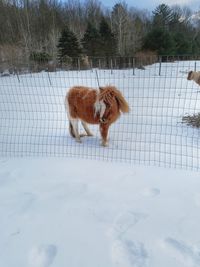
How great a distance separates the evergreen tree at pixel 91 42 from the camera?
21.2m

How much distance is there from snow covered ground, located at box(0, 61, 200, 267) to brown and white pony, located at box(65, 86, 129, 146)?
0.37m

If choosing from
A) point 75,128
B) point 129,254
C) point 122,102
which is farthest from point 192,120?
point 129,254

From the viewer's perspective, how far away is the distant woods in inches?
766

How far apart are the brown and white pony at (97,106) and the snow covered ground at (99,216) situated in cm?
89

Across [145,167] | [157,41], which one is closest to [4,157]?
[145,167]

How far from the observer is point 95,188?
8.31ft

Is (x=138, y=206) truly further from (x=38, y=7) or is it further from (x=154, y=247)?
(x=38, y=7)

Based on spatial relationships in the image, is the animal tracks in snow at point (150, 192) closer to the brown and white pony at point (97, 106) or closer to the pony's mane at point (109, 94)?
the brown and white pony at point (97, 106)

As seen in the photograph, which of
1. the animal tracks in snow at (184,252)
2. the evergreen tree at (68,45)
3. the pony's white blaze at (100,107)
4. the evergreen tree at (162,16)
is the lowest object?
the animal tracks in snow at (184,252)

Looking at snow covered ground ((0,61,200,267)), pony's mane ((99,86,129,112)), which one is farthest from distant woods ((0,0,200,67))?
snow covered ground ((0,61,200,267))

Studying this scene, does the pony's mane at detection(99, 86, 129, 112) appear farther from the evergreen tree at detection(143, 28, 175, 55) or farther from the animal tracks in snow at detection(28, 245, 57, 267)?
the evergreen tree at detection(143, 28, 175, 55)

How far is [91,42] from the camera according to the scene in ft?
70.2

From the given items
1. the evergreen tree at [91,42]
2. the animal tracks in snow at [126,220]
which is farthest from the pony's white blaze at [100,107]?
the evergreen tree at [91,42]

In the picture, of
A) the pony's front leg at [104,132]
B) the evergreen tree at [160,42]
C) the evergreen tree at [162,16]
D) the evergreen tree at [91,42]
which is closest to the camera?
the pony's front leg at [104,132]
